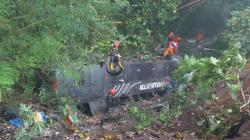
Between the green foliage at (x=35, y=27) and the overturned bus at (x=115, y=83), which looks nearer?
the green foliage at (x=35, y=27)

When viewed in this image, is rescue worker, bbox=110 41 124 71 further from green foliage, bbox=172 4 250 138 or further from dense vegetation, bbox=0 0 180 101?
dense vegetation, bbox=0 0 180 101

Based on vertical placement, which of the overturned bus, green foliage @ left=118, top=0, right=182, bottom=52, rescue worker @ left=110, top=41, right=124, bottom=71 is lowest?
the overturned bus

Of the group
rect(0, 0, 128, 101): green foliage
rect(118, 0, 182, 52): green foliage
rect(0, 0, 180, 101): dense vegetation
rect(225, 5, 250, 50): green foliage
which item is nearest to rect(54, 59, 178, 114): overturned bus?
rect(118, 0, 182, 52): green foliage

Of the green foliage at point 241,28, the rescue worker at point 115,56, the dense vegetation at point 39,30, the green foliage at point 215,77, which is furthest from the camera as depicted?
the green foliage at point 241,28

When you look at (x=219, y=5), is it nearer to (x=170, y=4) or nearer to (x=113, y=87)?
(x=170, y=4)

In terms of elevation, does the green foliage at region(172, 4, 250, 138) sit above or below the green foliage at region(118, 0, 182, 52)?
below

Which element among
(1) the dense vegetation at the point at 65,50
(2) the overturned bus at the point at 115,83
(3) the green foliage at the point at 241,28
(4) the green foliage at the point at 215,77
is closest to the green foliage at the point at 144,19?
(3) the green foliage at the point at 241,28

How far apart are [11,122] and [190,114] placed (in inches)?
110

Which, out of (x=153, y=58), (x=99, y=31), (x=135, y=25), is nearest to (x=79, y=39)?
(x=99, y=31)

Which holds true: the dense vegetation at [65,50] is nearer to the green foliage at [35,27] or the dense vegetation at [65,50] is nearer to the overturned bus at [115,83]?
the green foliage at [35,27]

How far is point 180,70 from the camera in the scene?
20.8ft

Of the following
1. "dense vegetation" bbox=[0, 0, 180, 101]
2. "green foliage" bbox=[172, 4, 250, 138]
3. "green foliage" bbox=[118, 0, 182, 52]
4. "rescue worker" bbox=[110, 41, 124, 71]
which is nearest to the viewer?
"dense vegetation" bbox=[0, 0, 180, 101]

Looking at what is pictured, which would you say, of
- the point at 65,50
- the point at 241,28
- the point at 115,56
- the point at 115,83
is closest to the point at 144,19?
the point at 241,28

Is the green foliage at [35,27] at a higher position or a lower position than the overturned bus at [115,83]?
higher
